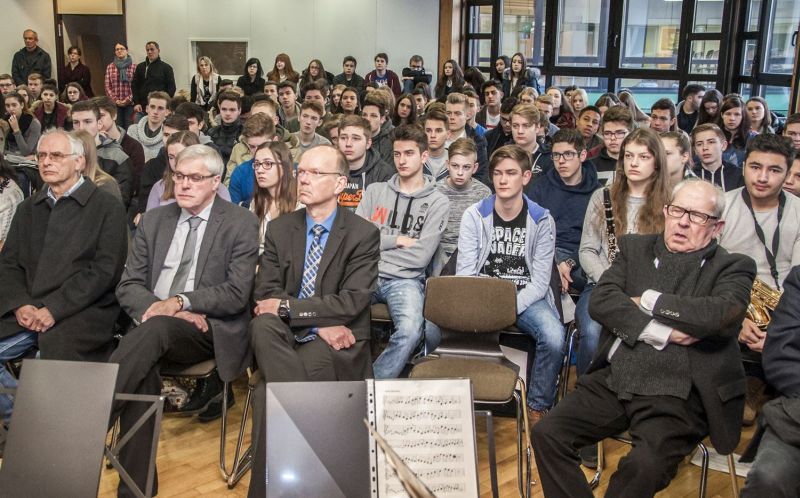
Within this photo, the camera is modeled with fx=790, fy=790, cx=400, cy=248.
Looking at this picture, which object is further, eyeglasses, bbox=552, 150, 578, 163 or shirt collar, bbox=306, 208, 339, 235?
eyeglasses, bbox=552, 150, 578, 163

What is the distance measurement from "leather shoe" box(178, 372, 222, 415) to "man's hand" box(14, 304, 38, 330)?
2.65 feet

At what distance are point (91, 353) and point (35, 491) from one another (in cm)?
119

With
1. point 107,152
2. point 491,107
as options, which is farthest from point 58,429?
point 491,107

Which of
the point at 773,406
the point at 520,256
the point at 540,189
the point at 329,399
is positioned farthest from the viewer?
the point at 540,189

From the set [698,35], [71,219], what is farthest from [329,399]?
[698,35]

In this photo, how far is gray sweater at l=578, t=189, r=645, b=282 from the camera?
3727mm

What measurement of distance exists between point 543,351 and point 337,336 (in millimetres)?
974

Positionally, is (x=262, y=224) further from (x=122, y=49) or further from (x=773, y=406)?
(x=122, y=49)

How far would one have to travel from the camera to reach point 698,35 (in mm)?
10086

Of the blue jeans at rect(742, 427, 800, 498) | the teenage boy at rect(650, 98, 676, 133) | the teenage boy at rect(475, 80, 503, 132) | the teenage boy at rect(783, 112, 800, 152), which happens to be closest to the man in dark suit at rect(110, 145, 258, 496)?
the blue jeans at rect(742, 427, 800, 498)

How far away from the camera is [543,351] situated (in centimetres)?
349

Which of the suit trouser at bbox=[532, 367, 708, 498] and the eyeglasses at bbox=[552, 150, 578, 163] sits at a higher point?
the eyeglasses at bbox=[552, 150, 578, 163]

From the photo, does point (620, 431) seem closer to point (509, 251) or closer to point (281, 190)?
point (509, 251)

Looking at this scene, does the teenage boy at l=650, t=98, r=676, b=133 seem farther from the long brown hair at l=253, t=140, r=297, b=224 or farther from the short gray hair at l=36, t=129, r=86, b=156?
the short gray hair at l=36, t=129, r=86, b=156
